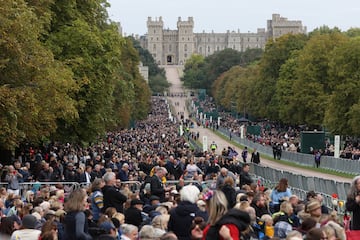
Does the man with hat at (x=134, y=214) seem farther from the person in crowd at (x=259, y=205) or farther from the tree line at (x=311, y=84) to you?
the tree line at (x=311, y=84)

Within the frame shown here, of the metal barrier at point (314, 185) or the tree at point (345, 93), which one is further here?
the tree at point (345, 93)

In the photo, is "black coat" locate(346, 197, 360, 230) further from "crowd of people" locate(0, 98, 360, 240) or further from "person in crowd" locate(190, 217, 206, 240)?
"person in crowd" locate(190, 217, 206, 240)

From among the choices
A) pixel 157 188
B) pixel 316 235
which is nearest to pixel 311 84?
pixel 157 188

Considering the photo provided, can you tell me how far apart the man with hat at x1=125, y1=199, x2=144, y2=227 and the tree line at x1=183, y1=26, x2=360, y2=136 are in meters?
52.1

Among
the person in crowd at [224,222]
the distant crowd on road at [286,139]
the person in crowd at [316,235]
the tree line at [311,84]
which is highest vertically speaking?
the person in crowd at [224,222]

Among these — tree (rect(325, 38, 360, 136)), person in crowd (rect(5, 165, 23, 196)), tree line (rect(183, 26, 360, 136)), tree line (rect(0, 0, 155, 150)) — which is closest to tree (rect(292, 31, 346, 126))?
tree line (rect(183, 26, 360, 136))

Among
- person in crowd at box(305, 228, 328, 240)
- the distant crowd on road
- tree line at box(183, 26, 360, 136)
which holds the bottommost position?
the distant crowd on road

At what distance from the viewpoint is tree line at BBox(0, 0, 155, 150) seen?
30.0m

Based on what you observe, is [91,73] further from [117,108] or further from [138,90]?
[138,90]

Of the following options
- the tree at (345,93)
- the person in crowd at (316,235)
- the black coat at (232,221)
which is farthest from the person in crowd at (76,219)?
the tree at (345,93)

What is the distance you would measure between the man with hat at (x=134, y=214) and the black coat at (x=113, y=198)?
35.0 inches

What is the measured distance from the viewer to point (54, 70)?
34.4 meters

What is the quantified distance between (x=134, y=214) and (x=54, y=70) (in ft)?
64.4

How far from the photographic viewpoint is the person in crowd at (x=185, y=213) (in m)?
13.9
